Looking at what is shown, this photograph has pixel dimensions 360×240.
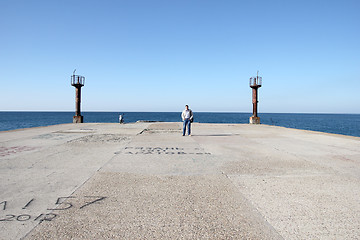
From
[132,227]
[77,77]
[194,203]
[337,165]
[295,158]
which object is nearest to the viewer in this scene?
[132,227]

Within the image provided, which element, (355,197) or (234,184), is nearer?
(355,197)

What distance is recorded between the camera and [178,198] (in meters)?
3.53

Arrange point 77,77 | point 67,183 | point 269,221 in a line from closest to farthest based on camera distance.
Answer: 1. point 269,221
2. point 67,183
3. point 77,77

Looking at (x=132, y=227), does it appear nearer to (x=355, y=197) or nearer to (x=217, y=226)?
(x=217, y=226)

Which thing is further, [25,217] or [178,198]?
[178,198]

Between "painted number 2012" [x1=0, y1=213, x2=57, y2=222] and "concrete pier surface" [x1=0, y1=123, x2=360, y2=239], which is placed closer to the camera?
"concrete pier surface" [x1=0, y1=123, x2=360, y2=239]

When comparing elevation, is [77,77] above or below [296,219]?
above

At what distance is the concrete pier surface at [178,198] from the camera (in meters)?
2.60

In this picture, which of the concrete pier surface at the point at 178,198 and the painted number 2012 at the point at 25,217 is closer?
the concrete pier surface at the point at 178,198

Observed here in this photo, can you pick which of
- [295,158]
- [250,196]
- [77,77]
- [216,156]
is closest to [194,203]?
[250,196]

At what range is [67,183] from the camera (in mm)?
4215

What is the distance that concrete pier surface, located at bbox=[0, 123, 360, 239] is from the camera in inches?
102

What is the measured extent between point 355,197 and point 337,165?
2459mm

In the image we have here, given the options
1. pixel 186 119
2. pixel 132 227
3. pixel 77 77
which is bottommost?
pixel 132 227
